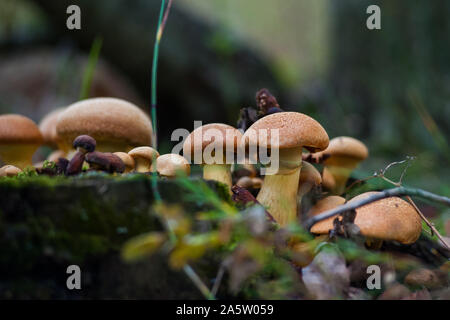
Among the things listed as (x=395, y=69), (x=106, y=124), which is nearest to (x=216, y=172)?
(x=106, y=124)

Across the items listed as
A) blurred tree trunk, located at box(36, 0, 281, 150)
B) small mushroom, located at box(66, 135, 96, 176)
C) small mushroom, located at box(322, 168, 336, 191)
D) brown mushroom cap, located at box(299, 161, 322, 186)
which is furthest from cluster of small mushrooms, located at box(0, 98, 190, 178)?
blurred tree trunk, located at box(36, 0, 281, 150)

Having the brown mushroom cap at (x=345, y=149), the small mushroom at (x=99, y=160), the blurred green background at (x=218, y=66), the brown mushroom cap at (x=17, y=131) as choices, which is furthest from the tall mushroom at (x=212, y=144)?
the blurred green background at (x=218, y=66)

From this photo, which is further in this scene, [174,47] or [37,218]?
[174,47]

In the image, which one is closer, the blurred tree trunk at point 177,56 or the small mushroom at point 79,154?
the small mushroom at point 79,154

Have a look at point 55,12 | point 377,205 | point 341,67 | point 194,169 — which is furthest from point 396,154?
point 55,12

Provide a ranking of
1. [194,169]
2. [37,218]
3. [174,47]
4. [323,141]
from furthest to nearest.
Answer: [174,47] < [194,169] < [323,141] < [37,218]

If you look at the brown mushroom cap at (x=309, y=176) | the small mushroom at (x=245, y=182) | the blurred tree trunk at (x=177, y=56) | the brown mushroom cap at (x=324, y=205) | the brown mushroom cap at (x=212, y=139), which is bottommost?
the brown mushroom cap at (x=324, y=205)

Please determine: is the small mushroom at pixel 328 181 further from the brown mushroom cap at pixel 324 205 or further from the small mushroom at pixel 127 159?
the small mushroom at pixel 127 159

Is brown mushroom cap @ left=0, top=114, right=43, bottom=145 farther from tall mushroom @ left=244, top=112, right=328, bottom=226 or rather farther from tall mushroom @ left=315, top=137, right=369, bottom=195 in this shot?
tall mushroom @ left=315, top=137, right=369, bottom=195
